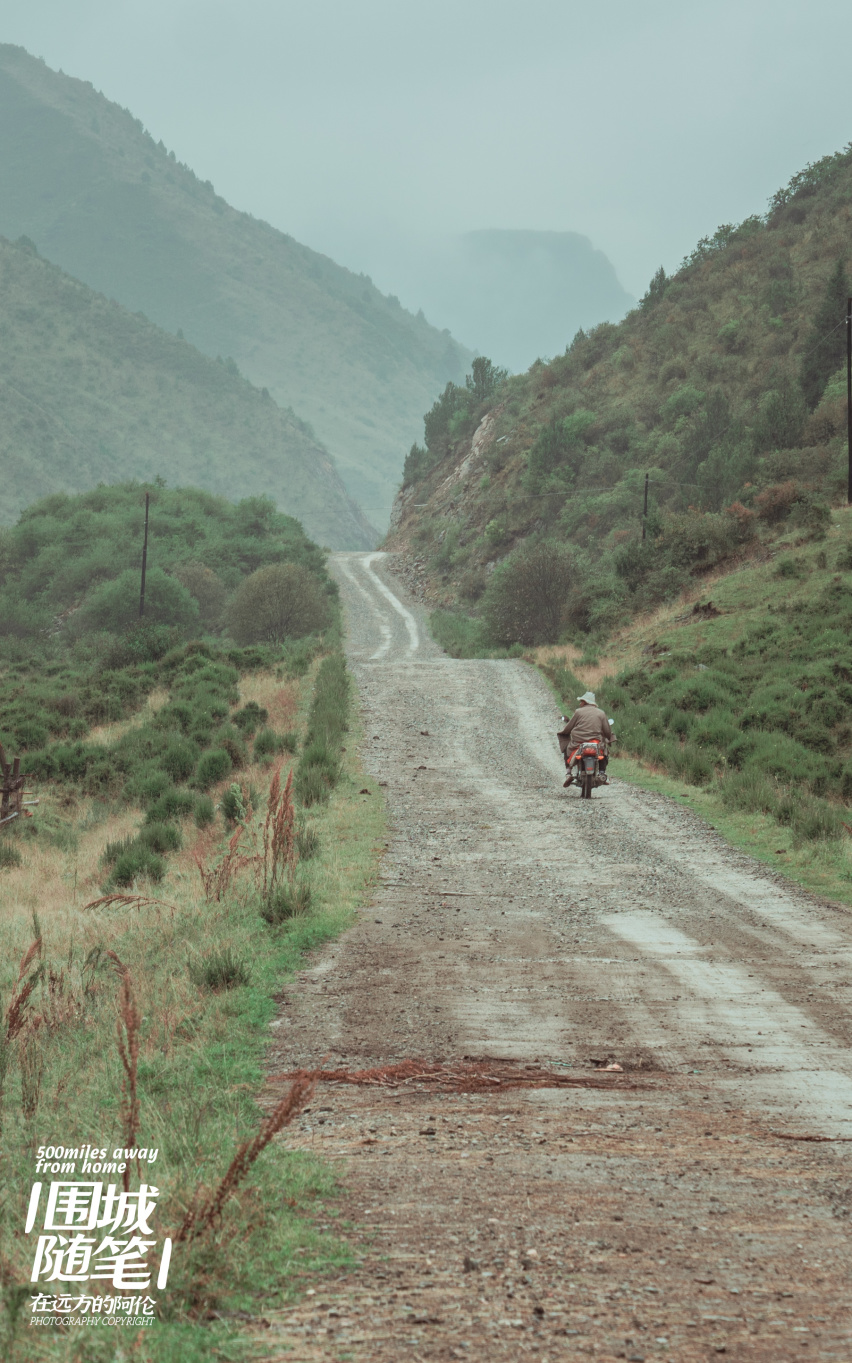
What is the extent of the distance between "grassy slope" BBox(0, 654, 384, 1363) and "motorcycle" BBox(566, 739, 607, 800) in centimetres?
539

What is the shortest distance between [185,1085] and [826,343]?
4804 cm

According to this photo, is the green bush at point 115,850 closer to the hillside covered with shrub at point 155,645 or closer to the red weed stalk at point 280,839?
the hillside covered with shrub at point 155,645

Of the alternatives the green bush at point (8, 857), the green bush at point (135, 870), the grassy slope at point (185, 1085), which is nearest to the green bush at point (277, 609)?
the green bush at point (8, 857)

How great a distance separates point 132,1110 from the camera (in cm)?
323

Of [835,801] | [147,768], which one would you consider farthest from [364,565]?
[835,801]

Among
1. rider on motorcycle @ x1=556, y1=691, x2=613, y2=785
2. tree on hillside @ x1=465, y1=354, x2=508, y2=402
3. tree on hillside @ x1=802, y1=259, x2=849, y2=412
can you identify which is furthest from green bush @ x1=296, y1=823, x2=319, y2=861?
tree on hillside @ x1=465, y1=354, x2=508, y2=402

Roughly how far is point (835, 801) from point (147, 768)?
1712cm

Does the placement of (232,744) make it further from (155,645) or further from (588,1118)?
(155,645)

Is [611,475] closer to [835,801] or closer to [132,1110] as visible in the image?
[835,801]

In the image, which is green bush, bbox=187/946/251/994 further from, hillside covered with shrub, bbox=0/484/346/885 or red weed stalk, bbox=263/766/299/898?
hillside covered with shrub, bbox=0/484/346/885

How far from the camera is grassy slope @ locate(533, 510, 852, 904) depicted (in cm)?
1267

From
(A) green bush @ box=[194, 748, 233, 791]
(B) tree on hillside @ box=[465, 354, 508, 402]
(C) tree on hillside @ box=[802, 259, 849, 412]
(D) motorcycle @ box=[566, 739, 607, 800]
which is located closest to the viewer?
(D) motorcycle @ box=[566, 739, 607, 800]

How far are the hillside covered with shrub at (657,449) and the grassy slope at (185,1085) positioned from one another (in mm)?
27897

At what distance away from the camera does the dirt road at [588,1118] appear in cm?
277
